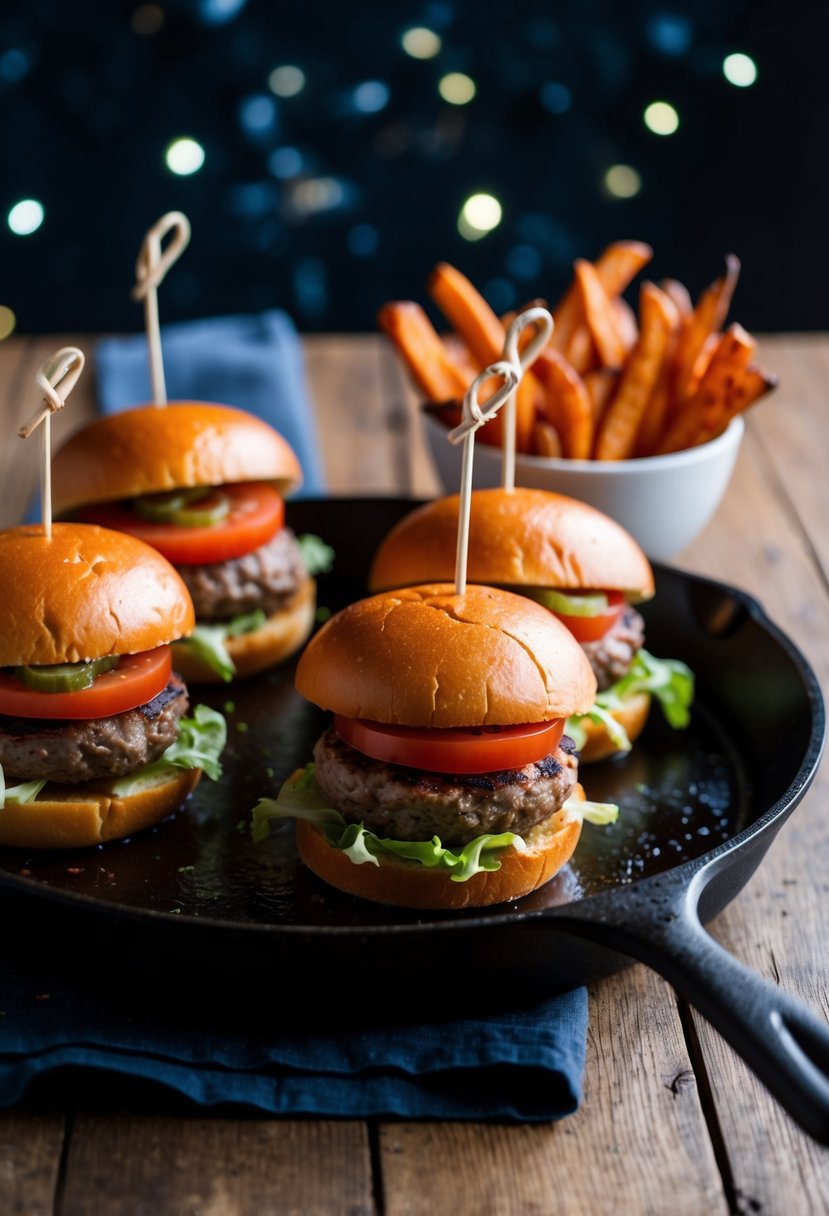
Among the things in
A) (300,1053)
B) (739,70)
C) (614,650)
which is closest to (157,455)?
(614,650)

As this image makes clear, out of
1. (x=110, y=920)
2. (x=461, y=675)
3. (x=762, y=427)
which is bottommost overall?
(x=762, y=427)

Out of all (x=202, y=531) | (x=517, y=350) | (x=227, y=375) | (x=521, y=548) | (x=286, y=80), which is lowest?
(x=227, y=375)

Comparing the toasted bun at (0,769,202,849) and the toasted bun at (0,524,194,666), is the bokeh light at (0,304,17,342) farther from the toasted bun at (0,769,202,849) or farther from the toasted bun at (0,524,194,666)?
the toasted bun at (0,769,202,849)

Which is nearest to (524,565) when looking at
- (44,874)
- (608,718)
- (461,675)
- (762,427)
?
(608,718)

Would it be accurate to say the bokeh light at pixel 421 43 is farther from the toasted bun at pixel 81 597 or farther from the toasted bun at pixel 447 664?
the toasted bun at pixel 447 664

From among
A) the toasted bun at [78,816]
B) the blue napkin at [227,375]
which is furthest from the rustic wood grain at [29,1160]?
the blue napkin at [227,375]

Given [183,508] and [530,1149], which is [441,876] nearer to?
[530,1149]

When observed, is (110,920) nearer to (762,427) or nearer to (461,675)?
(461,675)
